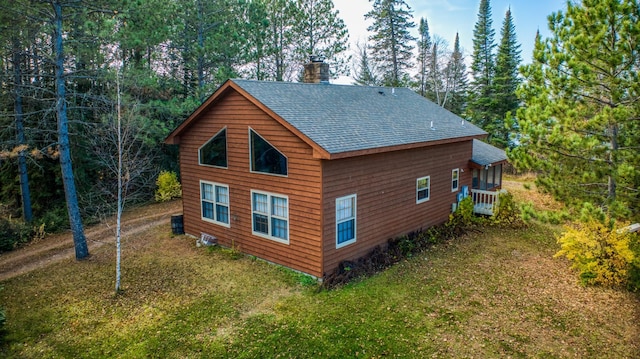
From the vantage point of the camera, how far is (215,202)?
40.8 ft

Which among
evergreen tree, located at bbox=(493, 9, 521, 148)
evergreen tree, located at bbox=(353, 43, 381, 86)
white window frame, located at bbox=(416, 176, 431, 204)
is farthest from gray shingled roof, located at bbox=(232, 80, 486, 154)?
evergreen tree, located at bbox=(353, 43, 381, 86)

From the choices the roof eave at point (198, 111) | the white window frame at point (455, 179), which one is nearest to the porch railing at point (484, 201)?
the white window frame at point (455, 179)

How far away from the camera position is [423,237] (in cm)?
1249

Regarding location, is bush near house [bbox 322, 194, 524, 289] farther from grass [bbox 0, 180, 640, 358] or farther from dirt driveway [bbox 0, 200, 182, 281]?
dirt driveway [bbox 0, 200, 182, 281]

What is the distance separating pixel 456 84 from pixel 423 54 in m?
4.07

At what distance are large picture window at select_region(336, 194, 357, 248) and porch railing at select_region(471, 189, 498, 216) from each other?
22.9 feet

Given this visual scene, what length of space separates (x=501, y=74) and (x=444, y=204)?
765 inches

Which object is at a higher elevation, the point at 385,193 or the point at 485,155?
the point at 485,155

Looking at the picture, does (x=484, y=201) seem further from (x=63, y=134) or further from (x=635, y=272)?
(x=63, y=134)

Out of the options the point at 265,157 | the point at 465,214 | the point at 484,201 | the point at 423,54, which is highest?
the point at 423,54

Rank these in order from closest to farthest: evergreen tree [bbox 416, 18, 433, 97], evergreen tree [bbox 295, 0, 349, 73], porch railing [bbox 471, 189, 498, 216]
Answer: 1. porch railing [bbox 471, 189, 498, 216]
2. evergreen tree [bbox 295, 0, 349, 73]
3. evergreen tree [bbox 416, 18, 433, 97]

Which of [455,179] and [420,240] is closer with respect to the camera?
[420,240]

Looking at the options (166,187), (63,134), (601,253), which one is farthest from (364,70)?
(601,253)

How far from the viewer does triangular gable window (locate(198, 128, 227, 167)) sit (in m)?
11.8
